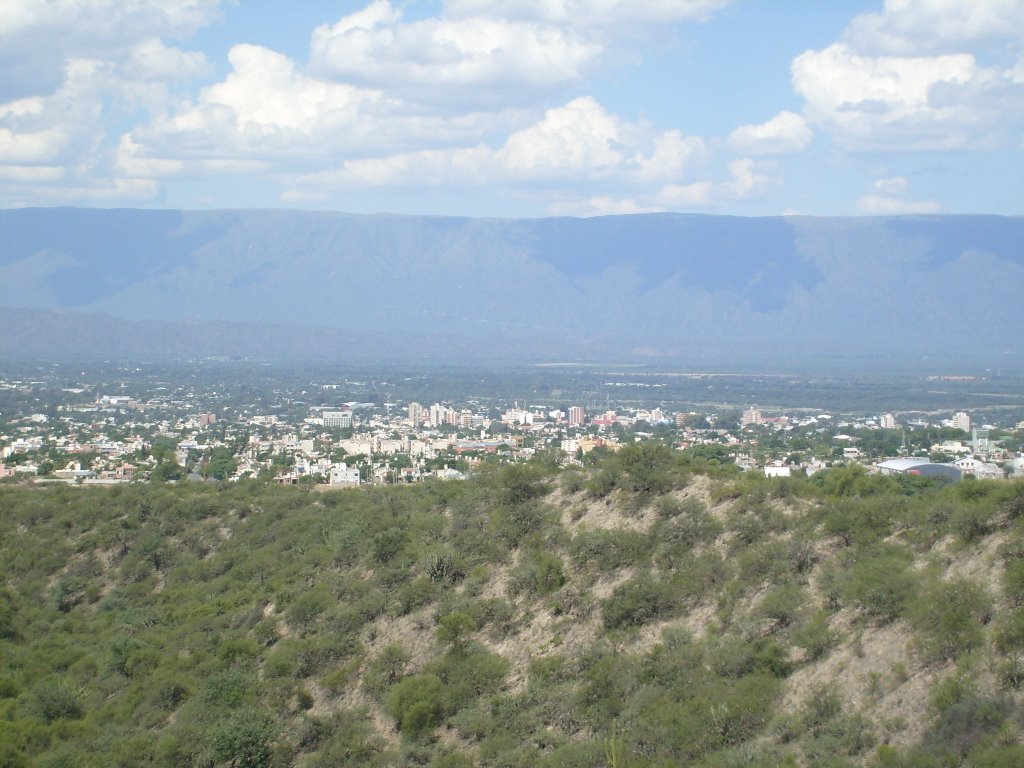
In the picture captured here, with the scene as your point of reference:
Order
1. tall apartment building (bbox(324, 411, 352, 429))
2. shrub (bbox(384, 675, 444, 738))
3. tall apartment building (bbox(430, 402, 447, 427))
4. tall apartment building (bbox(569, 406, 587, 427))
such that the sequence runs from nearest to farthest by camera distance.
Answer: shrub (bbox(384, 675, 444, 738)) < tall apartment building (bbox(324, 411, 352, 429)) < tall apartment building (bbox(569, 406, 587, 427)) < tall apartment building (bbox(430, 402, 447, 427))

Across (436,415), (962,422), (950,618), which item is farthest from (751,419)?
(950,618)

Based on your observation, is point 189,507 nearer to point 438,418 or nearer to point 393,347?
point 438,418

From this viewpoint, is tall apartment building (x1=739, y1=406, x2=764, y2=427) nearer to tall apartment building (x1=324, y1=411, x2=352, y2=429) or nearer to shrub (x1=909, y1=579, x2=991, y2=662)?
tall apartment building (x1=324, y1=411, x2=352, y2=429)

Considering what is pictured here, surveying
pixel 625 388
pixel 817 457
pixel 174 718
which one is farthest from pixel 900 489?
pixel 625 388

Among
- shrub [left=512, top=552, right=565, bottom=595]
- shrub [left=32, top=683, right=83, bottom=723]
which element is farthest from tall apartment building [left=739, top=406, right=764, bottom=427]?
shrub [left=32, top=683, right=83, bottom=723]

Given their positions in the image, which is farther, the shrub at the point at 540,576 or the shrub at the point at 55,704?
the shrub at the point at 540,576

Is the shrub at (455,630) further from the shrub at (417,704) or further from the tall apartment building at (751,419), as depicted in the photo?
the tall apartment building at (751,419)

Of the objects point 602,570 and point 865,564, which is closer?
point 865,564

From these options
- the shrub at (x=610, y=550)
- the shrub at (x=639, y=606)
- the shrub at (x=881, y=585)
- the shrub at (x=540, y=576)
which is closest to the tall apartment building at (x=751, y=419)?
the shrub at (x=610, y=550)
